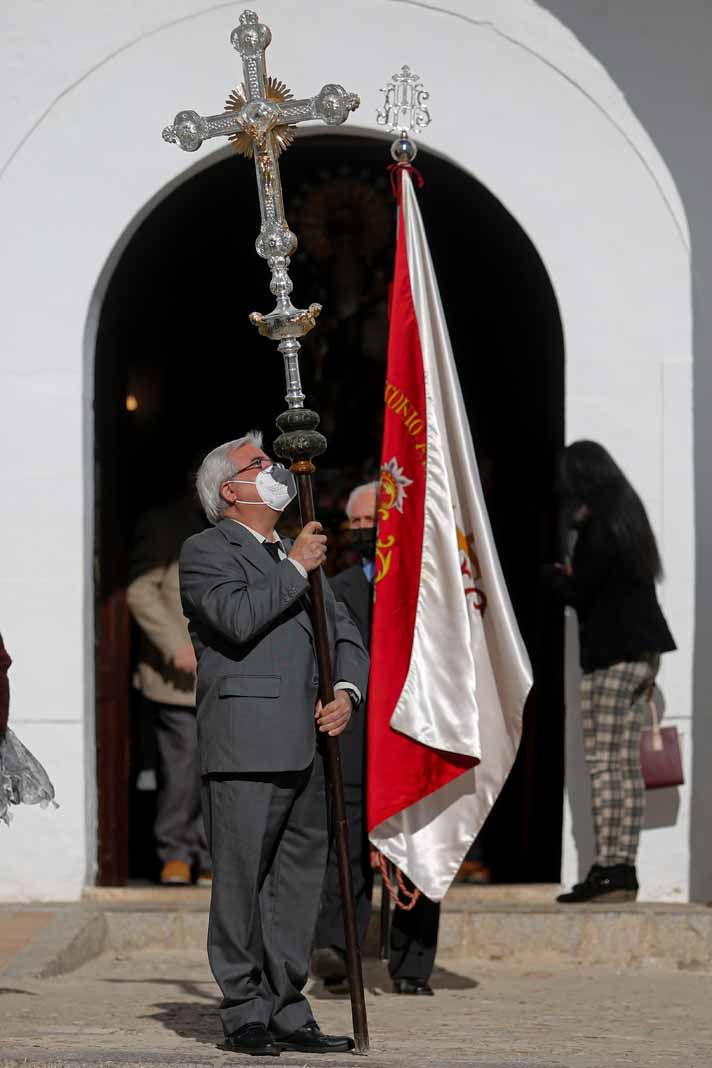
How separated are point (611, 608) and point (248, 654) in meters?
2.48

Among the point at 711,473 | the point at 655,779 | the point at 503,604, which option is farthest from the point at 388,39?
the point at 655,779

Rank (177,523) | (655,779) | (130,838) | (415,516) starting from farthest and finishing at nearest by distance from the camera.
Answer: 1. (130,838)
2. (177,523)
3. (655,779)
4. (415,516)

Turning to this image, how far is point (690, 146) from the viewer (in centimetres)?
789

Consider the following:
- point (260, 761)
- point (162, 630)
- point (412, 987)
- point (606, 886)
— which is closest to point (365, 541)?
point (412, 987)

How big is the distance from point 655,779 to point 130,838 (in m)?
3.37

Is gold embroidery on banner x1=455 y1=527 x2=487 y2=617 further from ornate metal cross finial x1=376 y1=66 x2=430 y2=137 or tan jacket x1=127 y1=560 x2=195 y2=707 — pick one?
tan jacket x1=127 y1=560 x2=195 y2=707

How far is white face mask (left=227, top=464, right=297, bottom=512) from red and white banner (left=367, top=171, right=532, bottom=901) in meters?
0.97

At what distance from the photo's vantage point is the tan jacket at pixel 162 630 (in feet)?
27.9

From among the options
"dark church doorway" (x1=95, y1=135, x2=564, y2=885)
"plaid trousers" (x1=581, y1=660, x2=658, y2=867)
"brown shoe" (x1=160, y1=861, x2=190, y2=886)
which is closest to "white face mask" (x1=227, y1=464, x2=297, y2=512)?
"plaid trousers" (x1=581, y1=660, x2=658, y2=867)

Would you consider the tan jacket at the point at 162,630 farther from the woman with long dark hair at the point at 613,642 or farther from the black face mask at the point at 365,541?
the woman with long dark hair at the point at 613,642

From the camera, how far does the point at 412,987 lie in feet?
21.6

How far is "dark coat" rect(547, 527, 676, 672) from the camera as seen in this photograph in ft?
24.3

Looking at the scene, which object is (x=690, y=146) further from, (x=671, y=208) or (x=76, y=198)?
(x=76, y=198)

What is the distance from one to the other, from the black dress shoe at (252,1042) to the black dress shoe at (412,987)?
4.51ft
